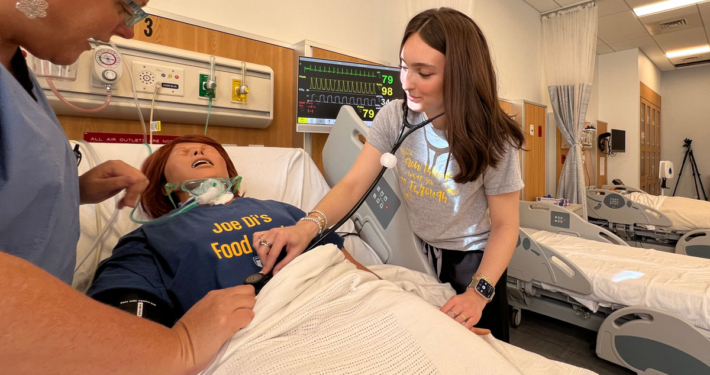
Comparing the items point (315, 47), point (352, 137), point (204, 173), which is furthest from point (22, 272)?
point (315, 47)

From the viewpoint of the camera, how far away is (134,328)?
0.42m

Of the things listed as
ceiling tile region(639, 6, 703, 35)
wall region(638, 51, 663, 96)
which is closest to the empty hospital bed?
ceiling tile region(639, 6, 703, 35)

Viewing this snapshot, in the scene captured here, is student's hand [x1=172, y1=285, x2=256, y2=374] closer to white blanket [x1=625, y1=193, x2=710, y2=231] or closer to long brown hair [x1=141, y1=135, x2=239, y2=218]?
long brown hair [x1=141, y1=135, x2=239, y2=218]

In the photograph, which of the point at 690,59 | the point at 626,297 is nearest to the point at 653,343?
the point at 626,297

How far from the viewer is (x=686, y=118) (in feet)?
21.3

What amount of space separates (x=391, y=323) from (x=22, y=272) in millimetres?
519

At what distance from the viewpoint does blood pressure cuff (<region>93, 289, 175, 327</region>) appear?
734 mm

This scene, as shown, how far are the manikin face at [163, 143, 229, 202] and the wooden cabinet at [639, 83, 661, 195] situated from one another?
6.55 meters

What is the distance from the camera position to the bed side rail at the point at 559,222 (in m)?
2.51

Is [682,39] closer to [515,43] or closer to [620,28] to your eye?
[620,28]

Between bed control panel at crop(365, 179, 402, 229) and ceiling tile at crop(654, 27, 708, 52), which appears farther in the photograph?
ceiling tile at crop(654, 27, 708, 52)

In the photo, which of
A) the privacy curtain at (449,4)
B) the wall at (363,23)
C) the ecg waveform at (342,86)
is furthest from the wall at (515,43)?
the ecg waveform at (342,86)

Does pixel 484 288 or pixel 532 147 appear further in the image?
pixel 532 147

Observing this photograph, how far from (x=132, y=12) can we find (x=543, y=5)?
445 centimetres
